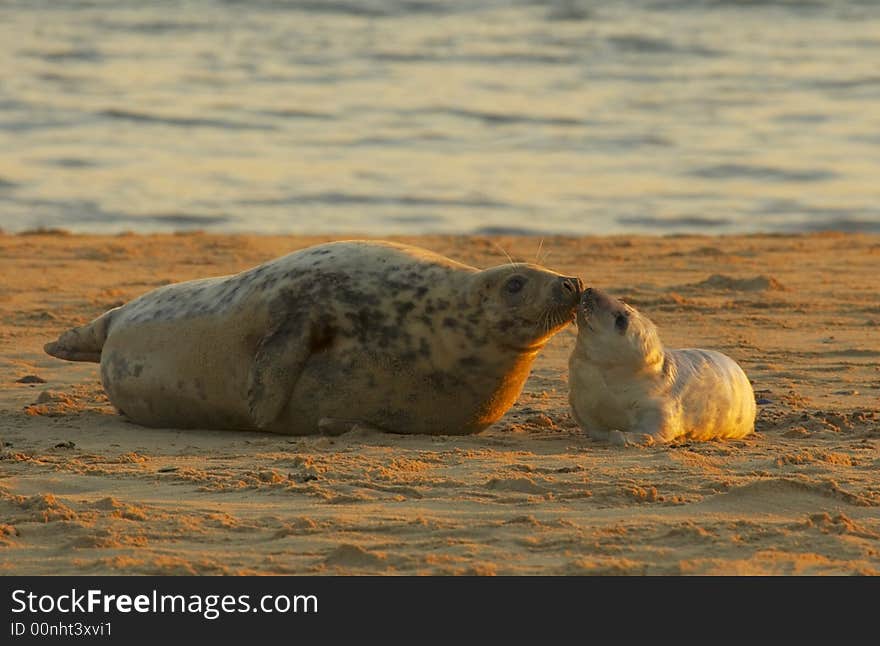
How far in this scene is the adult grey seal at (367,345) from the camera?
7605mm

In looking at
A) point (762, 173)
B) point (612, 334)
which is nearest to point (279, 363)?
point (612, 334)

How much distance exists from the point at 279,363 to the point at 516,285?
42.1 inches

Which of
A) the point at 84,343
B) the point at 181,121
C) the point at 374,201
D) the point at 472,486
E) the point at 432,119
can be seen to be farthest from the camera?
the point at 432,119

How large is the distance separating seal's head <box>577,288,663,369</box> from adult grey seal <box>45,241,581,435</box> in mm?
86

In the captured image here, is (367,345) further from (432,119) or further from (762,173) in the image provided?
(432,119)

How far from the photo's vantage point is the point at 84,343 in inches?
341

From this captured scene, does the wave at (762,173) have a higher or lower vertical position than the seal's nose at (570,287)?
lower

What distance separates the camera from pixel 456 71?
27.3 meters

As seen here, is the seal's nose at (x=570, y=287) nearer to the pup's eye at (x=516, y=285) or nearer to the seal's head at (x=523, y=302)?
the seal's head at (x=523, y=302)

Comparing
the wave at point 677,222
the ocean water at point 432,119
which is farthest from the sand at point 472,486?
the ocean water at point 432,119

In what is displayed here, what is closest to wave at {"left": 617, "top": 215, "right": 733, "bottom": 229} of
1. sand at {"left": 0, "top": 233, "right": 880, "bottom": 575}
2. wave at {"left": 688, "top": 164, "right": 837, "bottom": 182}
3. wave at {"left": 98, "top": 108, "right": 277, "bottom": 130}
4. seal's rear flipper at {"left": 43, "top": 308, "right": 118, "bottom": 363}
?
wave at {"left": 688, "top": 164, "right": 837, "bottom": 182}

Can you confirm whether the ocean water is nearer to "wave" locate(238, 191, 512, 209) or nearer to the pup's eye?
"wave" locate(238, 191, 512, 209)

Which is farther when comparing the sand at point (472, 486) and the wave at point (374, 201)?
the wave at point (374, 201)
